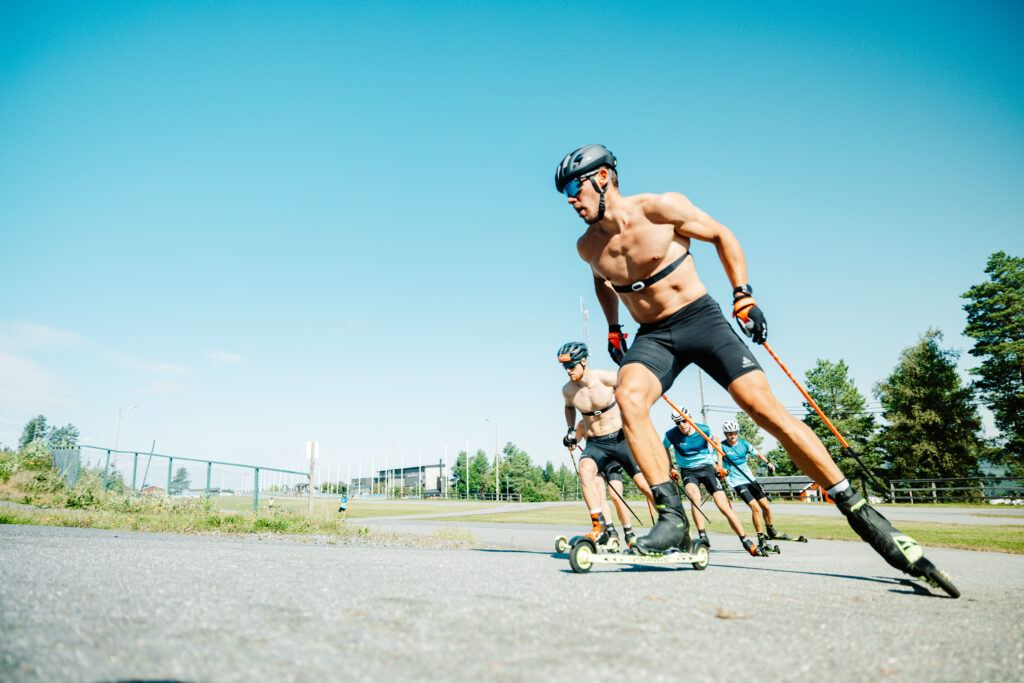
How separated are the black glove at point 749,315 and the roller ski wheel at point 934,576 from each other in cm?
136

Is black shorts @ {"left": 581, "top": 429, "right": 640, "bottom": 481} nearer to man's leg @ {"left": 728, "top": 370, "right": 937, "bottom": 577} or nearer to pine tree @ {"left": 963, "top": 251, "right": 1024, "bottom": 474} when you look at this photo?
man's leg @ {"left": 728, "top": 370, "right": 937, "bottom": 577}

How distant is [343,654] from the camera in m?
1.33

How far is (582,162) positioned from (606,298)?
3.52 ft

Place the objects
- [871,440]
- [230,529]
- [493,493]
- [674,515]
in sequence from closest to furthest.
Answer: [674,515] → [230,529] → [871,440] → [493,493]

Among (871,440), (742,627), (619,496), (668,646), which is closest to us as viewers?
(668,646)

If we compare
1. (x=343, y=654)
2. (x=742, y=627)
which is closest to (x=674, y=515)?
(x=742, y=627)

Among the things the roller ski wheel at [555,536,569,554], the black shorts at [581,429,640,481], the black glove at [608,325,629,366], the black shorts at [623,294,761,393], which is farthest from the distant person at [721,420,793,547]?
the black shorts at [623,294,761,393]

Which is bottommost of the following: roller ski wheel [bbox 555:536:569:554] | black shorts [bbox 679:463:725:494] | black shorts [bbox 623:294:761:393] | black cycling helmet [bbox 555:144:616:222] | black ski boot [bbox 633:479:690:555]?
Answer: roller ski wheel [bbox 555:536:569:554]

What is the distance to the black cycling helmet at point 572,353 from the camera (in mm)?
6898

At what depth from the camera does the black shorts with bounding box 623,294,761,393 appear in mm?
3408

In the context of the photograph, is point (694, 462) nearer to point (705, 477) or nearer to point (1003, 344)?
point (705, 477)

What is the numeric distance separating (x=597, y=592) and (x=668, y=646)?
0.91 meters

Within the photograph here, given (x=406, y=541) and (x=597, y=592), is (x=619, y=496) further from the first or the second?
(x=597, y=592)

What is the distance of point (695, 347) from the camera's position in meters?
3.50
